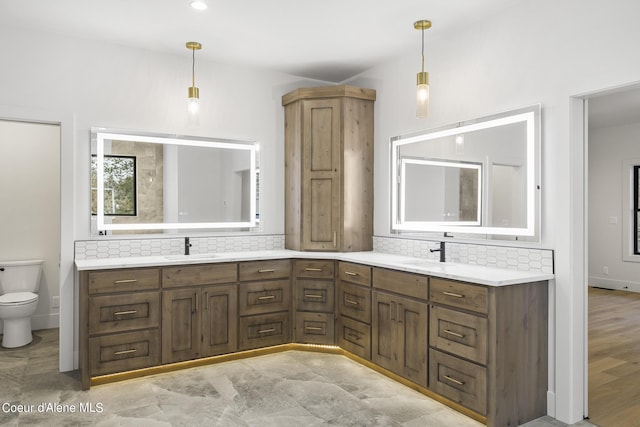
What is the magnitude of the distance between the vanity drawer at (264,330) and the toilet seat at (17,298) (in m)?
1.98

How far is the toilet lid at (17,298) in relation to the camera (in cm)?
396

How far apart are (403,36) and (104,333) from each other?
126 inches

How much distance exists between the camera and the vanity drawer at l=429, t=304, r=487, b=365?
2.63 meters

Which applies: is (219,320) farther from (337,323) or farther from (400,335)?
(400,335)

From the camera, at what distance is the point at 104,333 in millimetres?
3254

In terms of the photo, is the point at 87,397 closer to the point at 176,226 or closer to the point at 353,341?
the point at 176,226

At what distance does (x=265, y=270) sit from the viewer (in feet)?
12.8

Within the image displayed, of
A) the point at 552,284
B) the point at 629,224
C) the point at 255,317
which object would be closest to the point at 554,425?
the point at 552,284

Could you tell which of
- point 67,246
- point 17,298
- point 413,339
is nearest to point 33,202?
point 17,298

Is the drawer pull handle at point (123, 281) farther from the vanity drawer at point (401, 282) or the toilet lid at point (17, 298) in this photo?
the vanity drawer at point (401, 282)

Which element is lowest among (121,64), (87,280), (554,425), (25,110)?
(554,425)

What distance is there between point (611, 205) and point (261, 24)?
6.54 meters

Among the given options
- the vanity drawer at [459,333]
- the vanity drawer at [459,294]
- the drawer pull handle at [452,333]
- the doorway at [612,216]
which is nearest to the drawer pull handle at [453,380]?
the vanity drawer at [459,333]

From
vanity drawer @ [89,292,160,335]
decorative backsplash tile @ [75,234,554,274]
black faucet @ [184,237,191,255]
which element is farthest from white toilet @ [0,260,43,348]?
black faucet @ [184,237,191,255]
